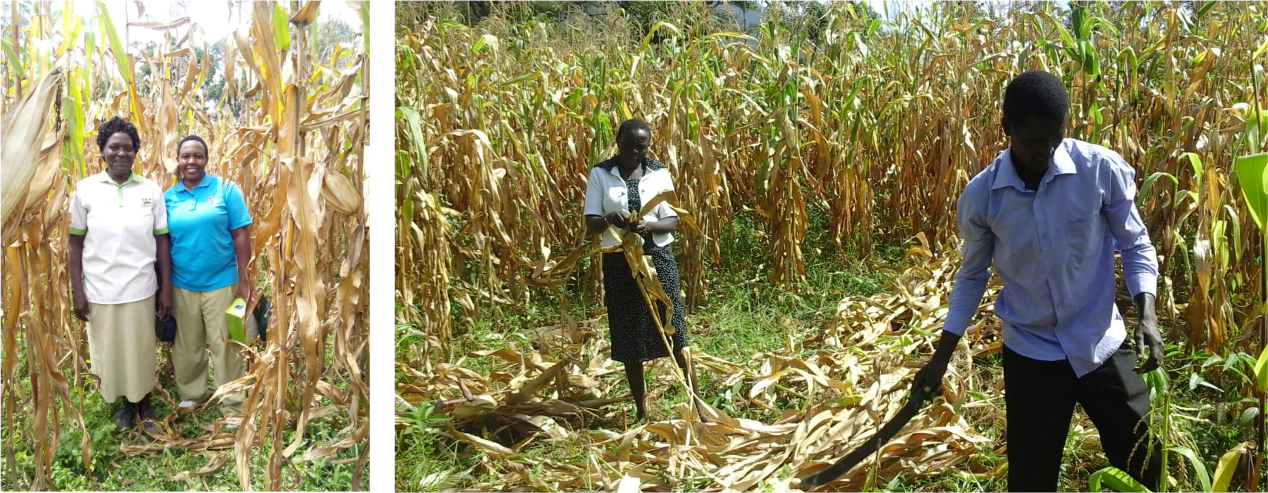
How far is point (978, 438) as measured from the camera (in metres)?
1.91

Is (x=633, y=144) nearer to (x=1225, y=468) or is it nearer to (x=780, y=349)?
(x=780, y=349)

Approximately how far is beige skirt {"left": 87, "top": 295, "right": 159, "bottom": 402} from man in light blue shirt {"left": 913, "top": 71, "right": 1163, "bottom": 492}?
2.15 meters

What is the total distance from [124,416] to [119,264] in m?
0.48

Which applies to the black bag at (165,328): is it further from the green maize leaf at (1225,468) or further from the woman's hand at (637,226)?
the green maize leaf at (1225,468)

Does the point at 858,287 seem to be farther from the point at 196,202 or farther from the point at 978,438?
the point at 196,202

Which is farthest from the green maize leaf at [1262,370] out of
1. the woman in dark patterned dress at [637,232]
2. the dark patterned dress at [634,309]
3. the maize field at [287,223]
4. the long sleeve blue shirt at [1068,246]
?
the maize field at [287,223]

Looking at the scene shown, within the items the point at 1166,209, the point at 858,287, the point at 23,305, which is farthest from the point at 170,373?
the point at 1166,209

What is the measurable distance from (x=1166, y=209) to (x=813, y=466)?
129 cm

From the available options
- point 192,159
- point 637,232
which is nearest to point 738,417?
point 637,232

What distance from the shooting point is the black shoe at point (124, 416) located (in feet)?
8.09

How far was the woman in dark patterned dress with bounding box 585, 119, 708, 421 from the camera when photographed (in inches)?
87.7

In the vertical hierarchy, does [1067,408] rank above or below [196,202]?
below

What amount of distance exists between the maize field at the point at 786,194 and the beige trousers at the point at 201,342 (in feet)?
1.66

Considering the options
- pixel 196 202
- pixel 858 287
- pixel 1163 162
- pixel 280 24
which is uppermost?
pixel 280 24
